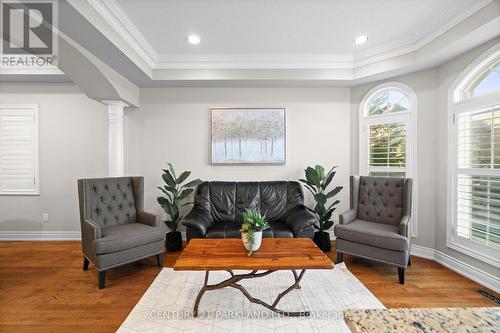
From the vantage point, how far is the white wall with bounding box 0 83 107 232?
396 centimetres

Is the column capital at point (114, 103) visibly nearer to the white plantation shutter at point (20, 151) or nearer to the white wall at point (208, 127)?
the white wall at point (208, 127)

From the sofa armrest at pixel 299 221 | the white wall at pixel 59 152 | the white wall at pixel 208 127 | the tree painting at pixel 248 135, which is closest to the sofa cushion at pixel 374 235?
the sofa armrest at pixel 299 221

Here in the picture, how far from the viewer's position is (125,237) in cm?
268

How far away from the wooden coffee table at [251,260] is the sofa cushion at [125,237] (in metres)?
0.80

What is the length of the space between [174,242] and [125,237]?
3.18 feet

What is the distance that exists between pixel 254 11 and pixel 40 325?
363 cm

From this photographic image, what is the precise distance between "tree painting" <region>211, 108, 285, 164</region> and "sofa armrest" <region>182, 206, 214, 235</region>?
0.99 meters

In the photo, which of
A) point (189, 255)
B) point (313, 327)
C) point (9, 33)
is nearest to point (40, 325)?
point (189, 255)

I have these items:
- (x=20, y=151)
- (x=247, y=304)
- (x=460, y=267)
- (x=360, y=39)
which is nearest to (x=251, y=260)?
(x=247, y=304)

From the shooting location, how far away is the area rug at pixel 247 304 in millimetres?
1913

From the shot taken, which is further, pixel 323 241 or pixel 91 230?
pixel 323 241

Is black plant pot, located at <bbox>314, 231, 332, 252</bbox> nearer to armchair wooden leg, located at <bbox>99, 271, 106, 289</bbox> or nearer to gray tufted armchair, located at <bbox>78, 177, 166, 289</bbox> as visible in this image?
gray tufted armchair, located at <bbox>78, 177, 166, 289</bbox>

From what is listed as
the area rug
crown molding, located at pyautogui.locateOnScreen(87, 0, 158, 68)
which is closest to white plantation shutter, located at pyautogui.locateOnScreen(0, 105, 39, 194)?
crown molding, located at pyautogui.locateOnScreen(87, 0, 158, 68)

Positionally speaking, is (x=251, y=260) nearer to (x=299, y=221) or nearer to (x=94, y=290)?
(x=299, y=221)
